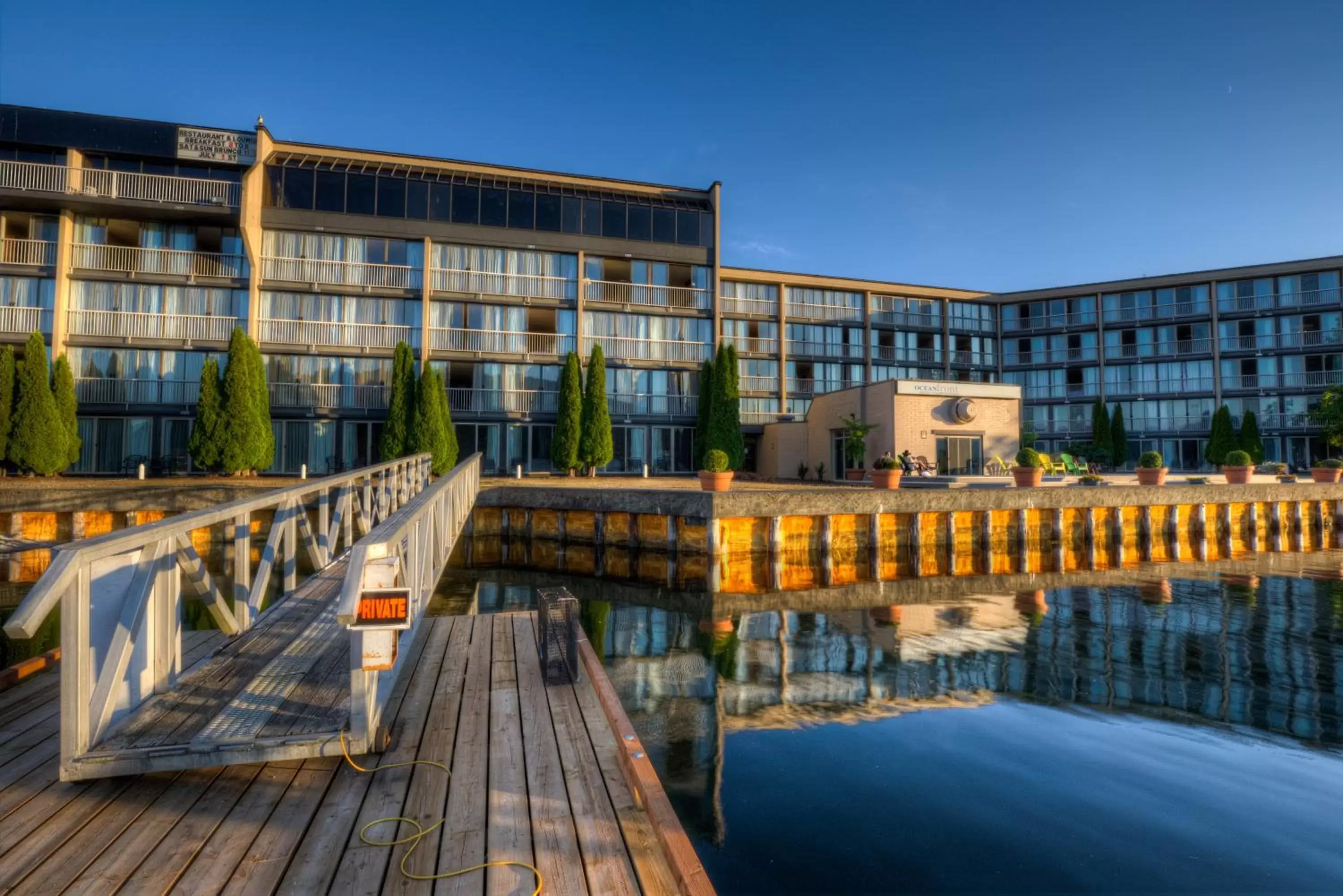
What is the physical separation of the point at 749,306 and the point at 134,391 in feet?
87.7

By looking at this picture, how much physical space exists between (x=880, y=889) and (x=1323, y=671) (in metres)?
8.44

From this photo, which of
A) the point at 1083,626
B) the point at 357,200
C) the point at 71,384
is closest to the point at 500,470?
the point at 357,200

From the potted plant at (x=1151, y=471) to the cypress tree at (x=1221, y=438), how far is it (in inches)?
683

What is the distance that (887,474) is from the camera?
1883 centimetres

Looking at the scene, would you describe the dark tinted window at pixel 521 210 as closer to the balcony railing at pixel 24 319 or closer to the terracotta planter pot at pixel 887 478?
the balcony railing at pixel 24 319

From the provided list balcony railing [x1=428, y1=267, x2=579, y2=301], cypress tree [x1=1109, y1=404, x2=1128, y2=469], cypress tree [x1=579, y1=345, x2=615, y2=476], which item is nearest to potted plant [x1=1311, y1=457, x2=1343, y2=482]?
cypress tree [x1=1109, y1=404, x2=1128, y2=469]

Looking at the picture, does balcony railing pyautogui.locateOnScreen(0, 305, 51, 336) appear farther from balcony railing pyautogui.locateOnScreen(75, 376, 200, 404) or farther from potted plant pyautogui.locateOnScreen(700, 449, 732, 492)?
potted plant pyautogui.locateOnScreen(700, 449, 732, 492)

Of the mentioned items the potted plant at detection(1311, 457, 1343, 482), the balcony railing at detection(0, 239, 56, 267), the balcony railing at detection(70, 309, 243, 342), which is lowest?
the potted plant at detection(1311, 457, 1343, 482)

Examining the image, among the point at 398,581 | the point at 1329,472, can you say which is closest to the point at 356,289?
the point at 398,581

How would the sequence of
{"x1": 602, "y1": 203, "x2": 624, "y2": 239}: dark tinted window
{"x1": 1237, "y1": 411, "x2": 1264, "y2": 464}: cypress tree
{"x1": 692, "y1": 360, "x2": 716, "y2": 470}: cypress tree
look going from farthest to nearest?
{"x1": 1237, "y1": 411, "x2": 1264, "y2": 464}: cypress tree < {"x1": 602, "y1": 203, "x2": 624, "y2": 239}: dark tinted window < {"x1": 692, "y1": 360, "x2": 716, "y2": 470}: cypress tree

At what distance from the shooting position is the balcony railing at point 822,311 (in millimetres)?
36656

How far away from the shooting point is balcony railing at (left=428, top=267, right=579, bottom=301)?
Answer: 26.9 metres

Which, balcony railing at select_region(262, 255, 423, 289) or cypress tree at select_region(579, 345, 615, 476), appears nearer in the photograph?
balcony railing at select_region(262, 255, 423, 289)

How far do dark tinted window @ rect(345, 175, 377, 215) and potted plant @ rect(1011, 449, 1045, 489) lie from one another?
2515 centimetres
